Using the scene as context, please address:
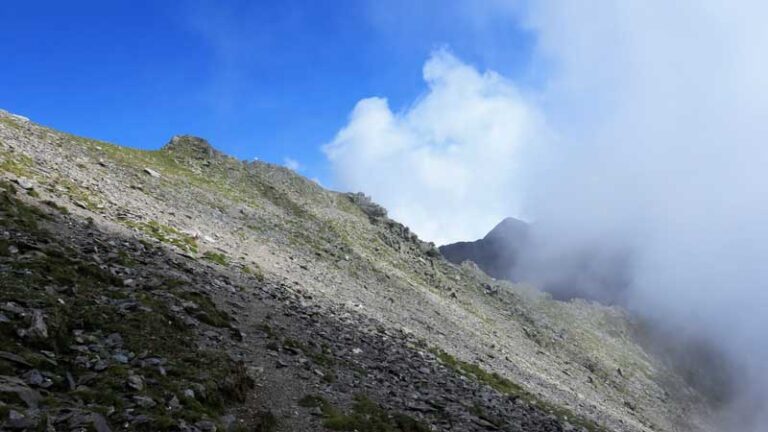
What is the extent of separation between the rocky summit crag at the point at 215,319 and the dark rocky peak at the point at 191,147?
0.31 metres

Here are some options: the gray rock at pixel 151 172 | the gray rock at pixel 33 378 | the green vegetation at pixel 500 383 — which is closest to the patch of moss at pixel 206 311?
the gray rock at pixel 33 378

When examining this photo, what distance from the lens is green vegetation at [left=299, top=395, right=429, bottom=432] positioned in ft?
63.1

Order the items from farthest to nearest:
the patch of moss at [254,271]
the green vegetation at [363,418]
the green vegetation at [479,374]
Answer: the green vegetation at [479,374]
the patch of moss at [254,271]
the green vegetation at [363,418]

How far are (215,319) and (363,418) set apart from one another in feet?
29.5

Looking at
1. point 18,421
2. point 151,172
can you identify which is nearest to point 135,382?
point 18,421

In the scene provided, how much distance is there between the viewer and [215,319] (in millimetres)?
24125

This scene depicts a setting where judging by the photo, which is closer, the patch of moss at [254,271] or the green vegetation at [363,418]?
the green vegetation at [363,418]

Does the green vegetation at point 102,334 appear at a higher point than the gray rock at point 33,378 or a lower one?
higher

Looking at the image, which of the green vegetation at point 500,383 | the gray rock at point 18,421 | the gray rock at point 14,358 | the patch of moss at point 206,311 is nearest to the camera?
the gray rock at point 18,421

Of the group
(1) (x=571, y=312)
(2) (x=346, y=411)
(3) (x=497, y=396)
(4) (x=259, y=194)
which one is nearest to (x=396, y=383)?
(2) (x=346, y=411)

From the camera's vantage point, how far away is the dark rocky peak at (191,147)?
7625 cm

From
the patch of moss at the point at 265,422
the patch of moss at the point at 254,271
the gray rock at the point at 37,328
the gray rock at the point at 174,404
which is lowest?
the patch of moss at the point at 265,422

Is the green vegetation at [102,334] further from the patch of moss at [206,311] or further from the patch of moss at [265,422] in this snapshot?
→ the patch of moss at [265,422]

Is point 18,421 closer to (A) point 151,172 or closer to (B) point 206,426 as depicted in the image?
(B) point 206,426
